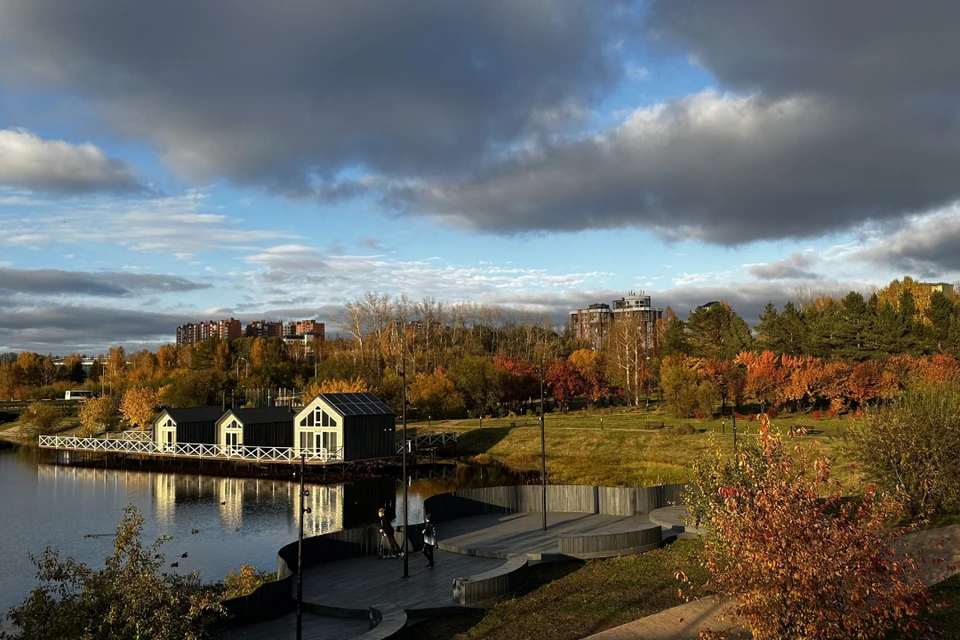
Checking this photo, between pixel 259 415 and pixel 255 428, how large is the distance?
152cm

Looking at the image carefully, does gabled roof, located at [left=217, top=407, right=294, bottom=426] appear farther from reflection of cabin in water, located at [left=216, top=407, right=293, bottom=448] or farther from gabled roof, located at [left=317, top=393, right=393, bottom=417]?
gabled roof, located at [left=317, top=393, right=393, bottom=417]

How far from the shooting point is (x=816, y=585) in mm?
12703

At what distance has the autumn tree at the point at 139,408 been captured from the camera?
86.0m

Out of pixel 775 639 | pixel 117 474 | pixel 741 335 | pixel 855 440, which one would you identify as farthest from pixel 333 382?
pixel 775 639

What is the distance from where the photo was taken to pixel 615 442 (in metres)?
64.9

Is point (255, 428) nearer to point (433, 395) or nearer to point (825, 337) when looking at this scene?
point (433, 395)

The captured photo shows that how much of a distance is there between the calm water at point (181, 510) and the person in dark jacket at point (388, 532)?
8892 millimetres

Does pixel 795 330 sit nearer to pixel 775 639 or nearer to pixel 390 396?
pixel 390 396

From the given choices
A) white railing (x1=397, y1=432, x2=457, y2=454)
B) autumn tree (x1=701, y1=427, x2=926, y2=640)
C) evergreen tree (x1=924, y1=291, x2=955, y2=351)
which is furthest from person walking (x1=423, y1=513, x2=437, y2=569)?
evergreen tree (x1=924, y1=291, x2=955, y2=351)

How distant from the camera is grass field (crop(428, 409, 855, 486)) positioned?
5378cm

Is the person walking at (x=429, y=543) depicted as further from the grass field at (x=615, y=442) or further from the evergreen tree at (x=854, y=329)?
the evergreen tree at (x=854, y=329)

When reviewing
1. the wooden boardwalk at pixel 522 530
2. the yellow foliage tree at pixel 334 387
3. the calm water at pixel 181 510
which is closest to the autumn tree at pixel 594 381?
the yellow foliage tree at pixel 334 387

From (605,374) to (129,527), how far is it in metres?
83.7

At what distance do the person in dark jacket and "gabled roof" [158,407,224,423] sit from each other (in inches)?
2034
